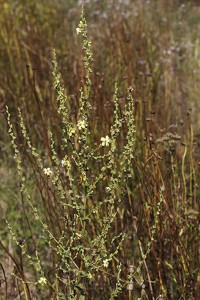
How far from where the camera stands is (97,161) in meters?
2.06

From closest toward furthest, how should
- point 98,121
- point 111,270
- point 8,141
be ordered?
1. point 111,270
2. point 98,121
3. point 8,141

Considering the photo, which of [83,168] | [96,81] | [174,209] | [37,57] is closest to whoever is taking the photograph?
[83,168]

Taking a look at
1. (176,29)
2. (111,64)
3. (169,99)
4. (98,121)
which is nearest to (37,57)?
(111,64)

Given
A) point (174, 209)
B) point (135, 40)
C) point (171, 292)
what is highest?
point (135, 40)

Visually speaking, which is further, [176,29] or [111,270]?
[176,29]

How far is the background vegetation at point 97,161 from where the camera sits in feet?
5.64

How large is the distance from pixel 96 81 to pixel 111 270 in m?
1.07

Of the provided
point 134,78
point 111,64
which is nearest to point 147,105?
point 134,78

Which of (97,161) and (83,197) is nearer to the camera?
(83,197)

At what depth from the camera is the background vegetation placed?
67.7 inches

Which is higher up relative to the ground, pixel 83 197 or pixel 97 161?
pixel 97 161

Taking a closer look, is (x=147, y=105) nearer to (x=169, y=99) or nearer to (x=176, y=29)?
(x=169, y=99)

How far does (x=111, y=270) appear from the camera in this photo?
85.0 inches

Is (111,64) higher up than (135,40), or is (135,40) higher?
(135,40)
